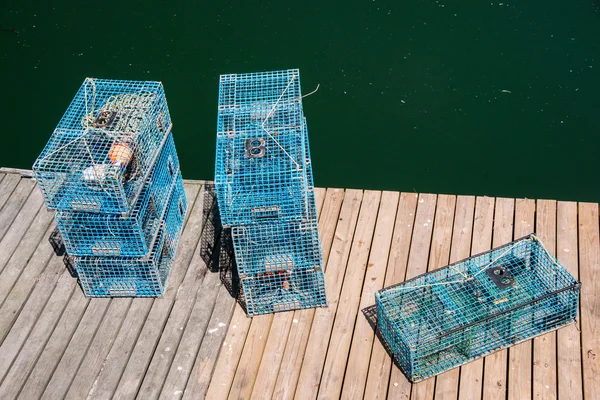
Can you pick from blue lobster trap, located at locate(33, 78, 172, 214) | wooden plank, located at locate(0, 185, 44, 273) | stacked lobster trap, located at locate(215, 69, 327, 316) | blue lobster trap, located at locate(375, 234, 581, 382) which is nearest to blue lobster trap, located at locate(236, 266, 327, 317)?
stacked lobster trap, located at locate(215, 69, 327, 316)

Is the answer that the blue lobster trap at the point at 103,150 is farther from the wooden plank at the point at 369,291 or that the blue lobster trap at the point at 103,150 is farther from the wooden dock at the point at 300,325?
the wooden plank at the point at 369,291

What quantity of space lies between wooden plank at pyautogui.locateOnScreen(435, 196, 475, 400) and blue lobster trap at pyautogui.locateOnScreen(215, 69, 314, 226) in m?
1.05

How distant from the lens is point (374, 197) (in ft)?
16.8

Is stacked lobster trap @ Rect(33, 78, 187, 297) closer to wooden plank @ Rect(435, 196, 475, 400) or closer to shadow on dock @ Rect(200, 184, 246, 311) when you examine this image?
shadow on dock @ Rect(200, 184, 246, 311)

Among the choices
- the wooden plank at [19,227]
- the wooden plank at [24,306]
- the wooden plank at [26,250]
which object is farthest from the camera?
the wooden plank at [19,227]

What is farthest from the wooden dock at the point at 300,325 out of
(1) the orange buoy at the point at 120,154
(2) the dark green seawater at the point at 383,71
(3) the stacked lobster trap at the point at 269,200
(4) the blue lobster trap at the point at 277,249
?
(1) the orange buoy at the point at 120,154

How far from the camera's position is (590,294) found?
4.37 m

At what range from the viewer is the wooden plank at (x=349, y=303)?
4.03m

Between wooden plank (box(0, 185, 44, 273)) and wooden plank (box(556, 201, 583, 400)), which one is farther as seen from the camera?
wooden plank (box(0, 185, 44, 273))

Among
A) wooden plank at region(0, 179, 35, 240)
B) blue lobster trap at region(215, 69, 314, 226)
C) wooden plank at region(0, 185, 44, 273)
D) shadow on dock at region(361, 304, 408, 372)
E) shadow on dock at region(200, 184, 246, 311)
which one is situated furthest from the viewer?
wooden plank at region(0, 179, 35, 240)

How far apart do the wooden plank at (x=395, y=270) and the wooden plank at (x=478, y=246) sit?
0.99 feet

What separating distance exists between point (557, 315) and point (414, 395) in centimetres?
94

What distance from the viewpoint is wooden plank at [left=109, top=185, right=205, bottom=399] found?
13.4ft

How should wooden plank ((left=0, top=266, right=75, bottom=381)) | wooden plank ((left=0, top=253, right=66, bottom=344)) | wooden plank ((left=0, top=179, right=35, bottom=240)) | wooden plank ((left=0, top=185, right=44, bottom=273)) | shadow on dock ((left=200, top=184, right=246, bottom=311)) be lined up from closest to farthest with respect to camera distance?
wooden plank ((left=0, top=266, right=75, bottom=381)) < wooden plank ((left=0, top=253, right=66, bottom=344)) < shadow on dock ((left=200, top=184, right=246, bottom=311)) < wooden plank ((left=0, top=185, right=44, bottom=273)) < wooden plank ((left=0, top=179, right=35, bottom=240))
